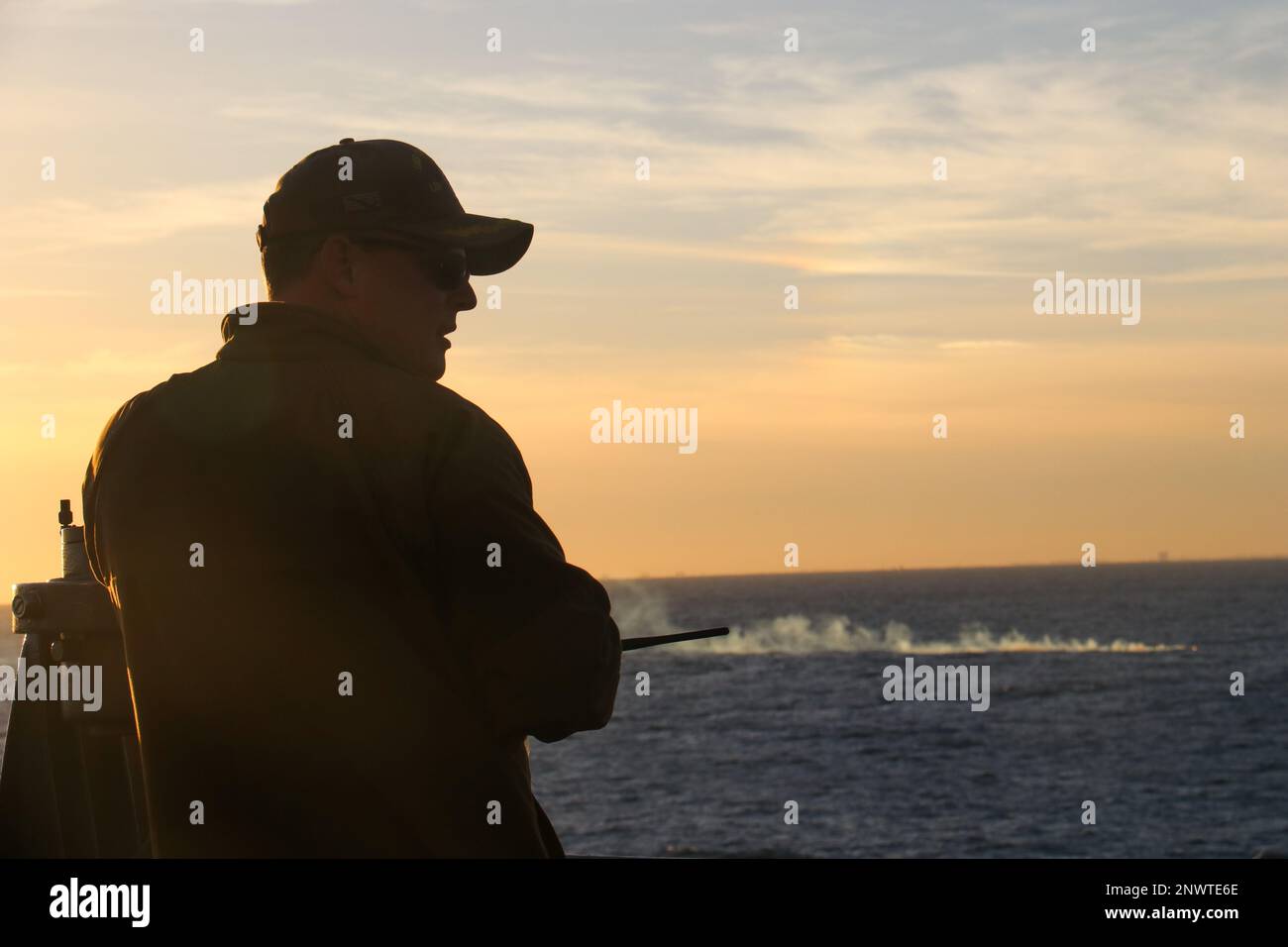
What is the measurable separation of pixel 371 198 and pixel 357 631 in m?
0.73

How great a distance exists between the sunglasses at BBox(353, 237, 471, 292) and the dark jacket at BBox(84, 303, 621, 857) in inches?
11.1

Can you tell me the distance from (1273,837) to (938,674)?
7705 cm

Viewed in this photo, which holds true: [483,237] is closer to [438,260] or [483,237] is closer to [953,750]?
[438,260]

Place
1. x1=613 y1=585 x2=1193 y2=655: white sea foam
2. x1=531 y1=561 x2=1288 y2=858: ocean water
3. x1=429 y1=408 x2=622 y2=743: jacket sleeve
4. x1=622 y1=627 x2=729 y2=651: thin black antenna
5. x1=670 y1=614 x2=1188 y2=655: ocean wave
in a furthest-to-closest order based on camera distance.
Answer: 1. x1=613 y1=585 x2=1193 y2=655: white sea foam
2. x1=670 y1=614 x2=1188 y2=655: ocean wave
3. x1=531 y1=561 x2=1288 y2=858: ocean water
4. x1=622 y1=627 x2=729 y2=651: thin black antenna
5. x1=429 y1=408 x2=622 y2=743: jacket sleeve

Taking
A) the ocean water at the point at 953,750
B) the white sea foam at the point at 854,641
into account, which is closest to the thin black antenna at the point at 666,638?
the ocean water at the point at 953,750

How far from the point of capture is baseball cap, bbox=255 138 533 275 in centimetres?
249

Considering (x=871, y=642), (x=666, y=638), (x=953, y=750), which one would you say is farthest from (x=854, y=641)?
(x=666, y=638)

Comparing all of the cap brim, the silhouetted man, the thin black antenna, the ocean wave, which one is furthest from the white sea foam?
the silhouetted man

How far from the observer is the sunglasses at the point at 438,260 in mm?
2500

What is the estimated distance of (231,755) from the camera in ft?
7.45

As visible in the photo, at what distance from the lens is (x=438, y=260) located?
8.33ft

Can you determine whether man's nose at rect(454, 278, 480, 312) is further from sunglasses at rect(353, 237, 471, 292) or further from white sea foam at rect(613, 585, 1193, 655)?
white sea foam at rect(613, 585, 1193, 655)

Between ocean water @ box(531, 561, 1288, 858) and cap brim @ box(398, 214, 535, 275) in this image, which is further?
ocean water @ box(531, 561, 1288, 858)

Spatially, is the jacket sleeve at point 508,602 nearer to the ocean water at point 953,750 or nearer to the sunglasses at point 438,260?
the sunglasses at point 438,260
